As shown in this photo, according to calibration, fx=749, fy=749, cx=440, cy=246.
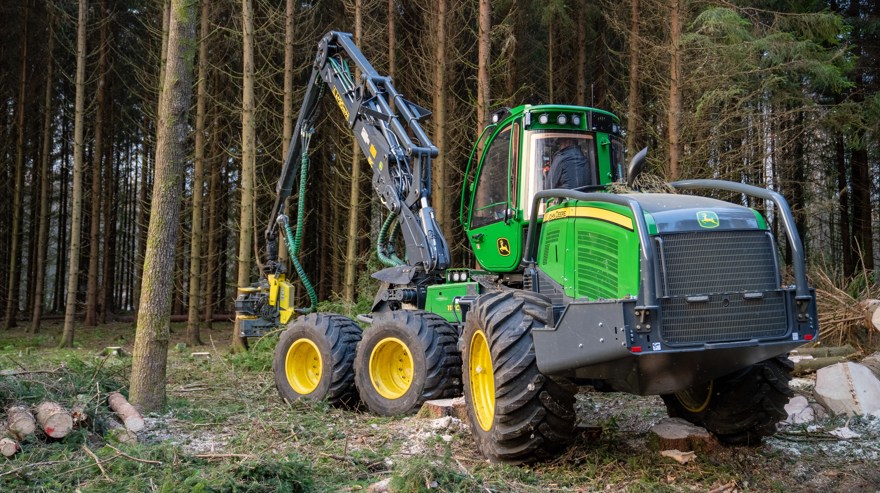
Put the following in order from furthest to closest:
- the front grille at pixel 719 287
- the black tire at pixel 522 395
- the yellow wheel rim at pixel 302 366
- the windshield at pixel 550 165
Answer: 1. the yellow wheel rim at pixel 302 366
2. the windshield at pixel 550 165
3. the black tire at pixel 522 395
4. the front grille at pixel 719 287

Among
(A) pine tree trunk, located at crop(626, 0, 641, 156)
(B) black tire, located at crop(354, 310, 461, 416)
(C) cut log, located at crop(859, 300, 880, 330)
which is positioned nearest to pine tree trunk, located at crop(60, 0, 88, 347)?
(B) black tire, located at crop(354, 310, 461, 416)

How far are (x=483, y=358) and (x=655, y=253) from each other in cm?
172

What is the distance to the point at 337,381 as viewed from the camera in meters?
7.77

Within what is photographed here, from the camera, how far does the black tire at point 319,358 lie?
7.80 metres

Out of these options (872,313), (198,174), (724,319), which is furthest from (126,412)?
(198,174)

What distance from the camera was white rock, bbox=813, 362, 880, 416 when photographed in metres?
7.13

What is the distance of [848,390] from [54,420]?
7016mm

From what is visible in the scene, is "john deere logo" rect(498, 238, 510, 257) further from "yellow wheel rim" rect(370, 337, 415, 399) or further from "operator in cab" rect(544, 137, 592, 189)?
"yellow wheel rim" rect(370, 337, 415, 399)

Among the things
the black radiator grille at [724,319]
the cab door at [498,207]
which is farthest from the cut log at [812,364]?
the black radiator grille at [724,319]

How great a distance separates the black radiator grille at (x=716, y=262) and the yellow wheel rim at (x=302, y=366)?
4.72 meters

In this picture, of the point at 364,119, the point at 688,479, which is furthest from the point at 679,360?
the point at 364,119

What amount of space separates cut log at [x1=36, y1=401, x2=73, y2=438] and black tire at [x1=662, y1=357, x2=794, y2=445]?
487 centimetres

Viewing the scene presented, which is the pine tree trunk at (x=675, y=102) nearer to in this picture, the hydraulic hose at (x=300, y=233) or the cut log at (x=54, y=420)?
the hydraulic hose at (x=300, y=233)

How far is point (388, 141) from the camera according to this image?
8.52 meters
